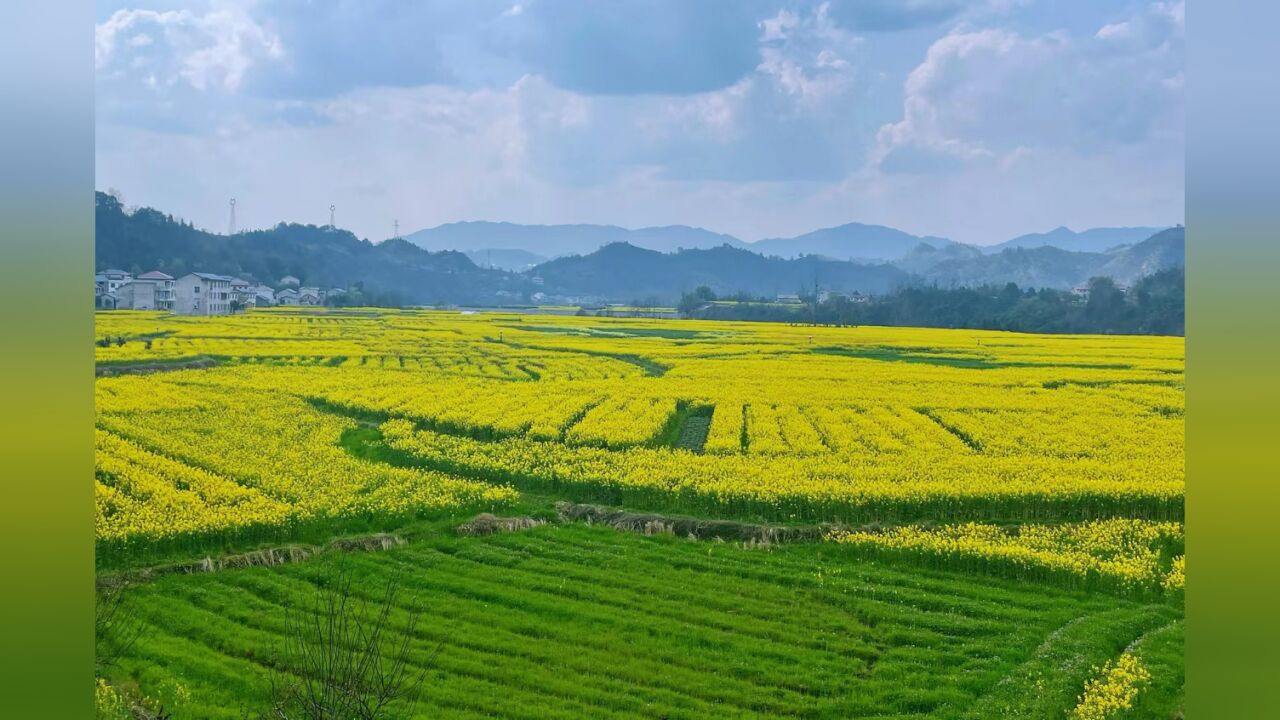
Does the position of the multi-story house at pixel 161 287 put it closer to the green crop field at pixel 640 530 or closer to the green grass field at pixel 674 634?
the green crop field at pixel 640 530

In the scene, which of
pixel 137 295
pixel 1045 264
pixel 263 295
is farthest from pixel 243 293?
pixel 1045 264

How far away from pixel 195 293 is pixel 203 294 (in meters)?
0.30

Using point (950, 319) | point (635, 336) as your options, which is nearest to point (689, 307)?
point (635, 336)

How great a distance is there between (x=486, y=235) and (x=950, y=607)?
8.63 metres

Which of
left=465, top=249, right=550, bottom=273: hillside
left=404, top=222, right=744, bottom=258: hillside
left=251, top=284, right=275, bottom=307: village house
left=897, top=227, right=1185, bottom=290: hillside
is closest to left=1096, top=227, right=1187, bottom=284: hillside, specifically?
left=897, top=227, right=1185, bottom=290: hillside

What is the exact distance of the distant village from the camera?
14141 mm

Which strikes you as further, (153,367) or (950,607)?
(153,367)

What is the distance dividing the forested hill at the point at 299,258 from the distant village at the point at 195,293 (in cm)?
18

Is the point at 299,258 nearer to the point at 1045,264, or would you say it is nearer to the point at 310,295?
the point at 310,295

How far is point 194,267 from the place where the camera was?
16.3m

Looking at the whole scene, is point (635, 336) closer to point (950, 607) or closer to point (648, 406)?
point (648, 406)

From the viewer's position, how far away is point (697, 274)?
2200 centimetres

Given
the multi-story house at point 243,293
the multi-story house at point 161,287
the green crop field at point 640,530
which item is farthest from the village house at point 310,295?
the multi-story house at point 161,287

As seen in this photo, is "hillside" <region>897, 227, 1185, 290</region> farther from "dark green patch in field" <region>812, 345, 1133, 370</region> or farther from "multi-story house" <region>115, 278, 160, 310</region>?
"multi-story house" <region>115, 278, 160, 310</region>
